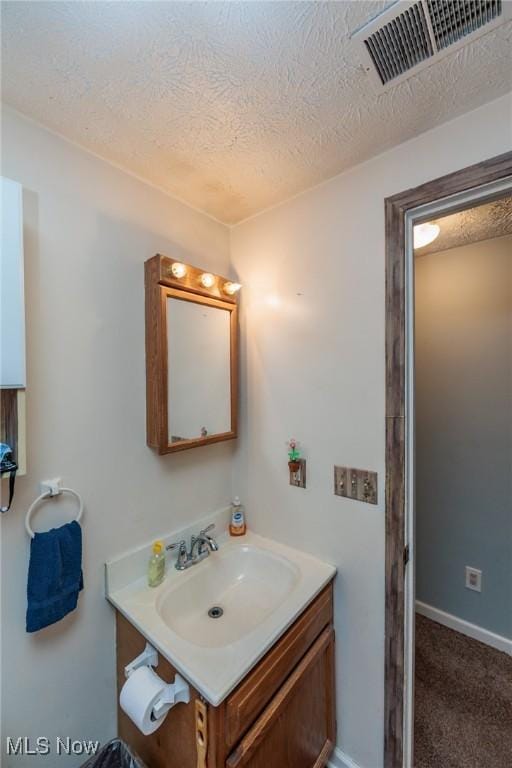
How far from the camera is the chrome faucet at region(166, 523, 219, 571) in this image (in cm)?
131

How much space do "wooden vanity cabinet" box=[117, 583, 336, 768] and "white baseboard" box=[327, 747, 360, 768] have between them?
0.11m

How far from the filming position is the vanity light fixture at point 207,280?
136cm

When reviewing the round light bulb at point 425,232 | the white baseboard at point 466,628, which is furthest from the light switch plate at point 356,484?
the white baseboard at point 466,628

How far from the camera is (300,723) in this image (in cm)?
107

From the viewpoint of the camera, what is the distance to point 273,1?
0.69 metres

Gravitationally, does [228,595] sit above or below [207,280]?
below

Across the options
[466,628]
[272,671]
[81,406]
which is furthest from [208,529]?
[466,628]

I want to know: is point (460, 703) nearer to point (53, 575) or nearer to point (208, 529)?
point (208, 529)

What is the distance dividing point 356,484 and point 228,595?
2.44 feet

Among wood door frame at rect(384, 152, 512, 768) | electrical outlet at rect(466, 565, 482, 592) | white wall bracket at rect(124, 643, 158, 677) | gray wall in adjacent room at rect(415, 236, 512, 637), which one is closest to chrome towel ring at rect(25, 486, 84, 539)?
white wall bracket at rect(124, 643, 158, 677)

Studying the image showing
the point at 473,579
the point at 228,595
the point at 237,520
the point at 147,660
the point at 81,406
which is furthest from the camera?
the point at 473,579

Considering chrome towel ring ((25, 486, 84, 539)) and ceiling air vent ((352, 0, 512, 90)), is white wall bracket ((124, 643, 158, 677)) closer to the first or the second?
chrome towel ring ((25, 486, 84, 539))

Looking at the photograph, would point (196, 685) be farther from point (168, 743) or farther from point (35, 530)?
point (35, 530)

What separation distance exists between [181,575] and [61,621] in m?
0.42
